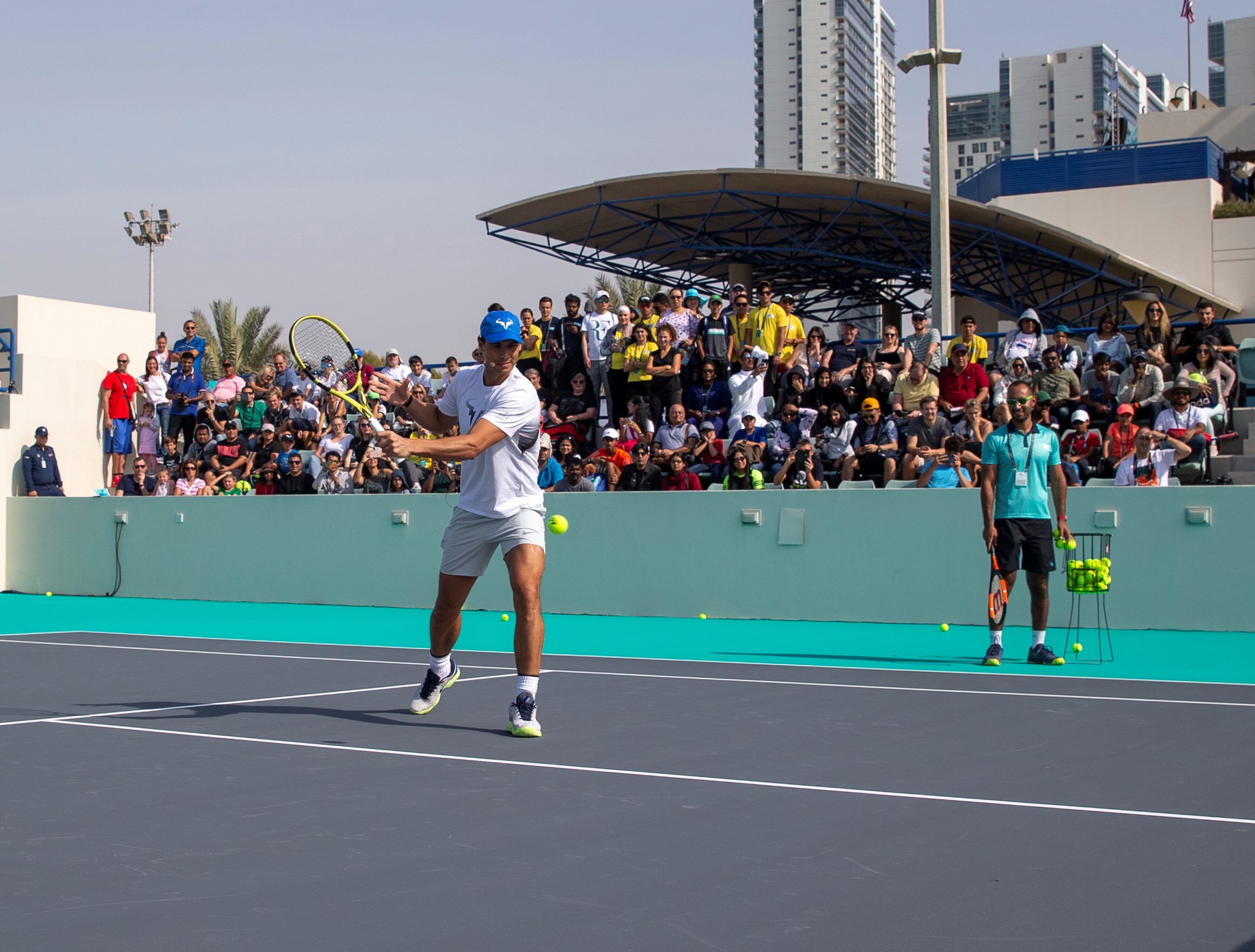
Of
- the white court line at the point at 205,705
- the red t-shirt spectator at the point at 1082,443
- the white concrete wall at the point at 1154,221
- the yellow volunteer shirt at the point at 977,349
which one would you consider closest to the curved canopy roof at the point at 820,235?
the white concrete wall at the point at 1154,221

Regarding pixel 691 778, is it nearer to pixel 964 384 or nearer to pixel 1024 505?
pixel 1024 505

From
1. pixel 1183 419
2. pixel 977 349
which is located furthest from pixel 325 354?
pixel 977 349

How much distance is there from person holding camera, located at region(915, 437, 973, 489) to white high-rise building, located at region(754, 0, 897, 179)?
12762cm

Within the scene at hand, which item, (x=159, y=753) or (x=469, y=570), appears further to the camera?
(x=469, y=570)

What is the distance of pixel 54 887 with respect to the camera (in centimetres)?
374

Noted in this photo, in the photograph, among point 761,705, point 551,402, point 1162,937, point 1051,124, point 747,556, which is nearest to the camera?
point 1162,937

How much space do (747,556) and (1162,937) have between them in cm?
1020

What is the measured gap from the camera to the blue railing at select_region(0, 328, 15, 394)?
2028cm

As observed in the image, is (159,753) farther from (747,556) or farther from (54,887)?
(747,556)

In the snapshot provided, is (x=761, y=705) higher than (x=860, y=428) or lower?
lower

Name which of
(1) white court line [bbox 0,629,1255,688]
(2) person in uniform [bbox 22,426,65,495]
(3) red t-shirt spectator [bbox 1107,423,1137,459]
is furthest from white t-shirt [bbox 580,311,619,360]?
(2) person in uniform [bbox 22,426,65,495]

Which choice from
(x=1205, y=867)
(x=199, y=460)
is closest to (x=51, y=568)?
(x=199, y=460)

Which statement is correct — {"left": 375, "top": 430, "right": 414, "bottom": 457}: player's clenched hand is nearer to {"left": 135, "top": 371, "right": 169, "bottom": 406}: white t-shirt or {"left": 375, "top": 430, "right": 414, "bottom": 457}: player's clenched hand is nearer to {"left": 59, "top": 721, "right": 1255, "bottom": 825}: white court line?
{"left": 59, "top": 721, "right": 1255, "bottom": 825}: white court line

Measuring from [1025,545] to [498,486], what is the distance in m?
4.41
